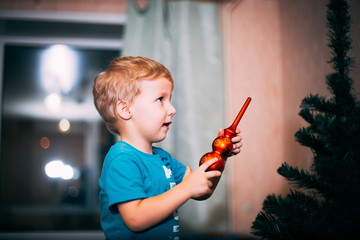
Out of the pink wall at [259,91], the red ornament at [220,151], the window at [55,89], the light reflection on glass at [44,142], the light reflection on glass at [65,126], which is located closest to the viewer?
the red ornament at [220,151]

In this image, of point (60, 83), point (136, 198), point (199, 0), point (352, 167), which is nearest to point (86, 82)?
point (60, 83)

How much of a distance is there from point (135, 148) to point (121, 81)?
0.64ft

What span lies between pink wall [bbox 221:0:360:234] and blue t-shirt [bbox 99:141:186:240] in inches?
42.0

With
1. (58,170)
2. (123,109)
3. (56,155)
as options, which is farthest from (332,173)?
(56,155)

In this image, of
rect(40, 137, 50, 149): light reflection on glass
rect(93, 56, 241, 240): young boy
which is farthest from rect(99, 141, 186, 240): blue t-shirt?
rect(40, 137, 50, 149): light reflection on glass

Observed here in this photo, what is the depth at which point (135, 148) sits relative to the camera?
911 millimetres

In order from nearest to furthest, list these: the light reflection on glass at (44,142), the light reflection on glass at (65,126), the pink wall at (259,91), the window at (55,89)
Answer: the pink wall at (259,91), the window at (55,89), the light reflection on glass at (44,142), the light reflection on glass at (65,126)

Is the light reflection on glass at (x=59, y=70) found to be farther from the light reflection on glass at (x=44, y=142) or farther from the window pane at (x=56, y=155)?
the light reflection on glass at (x=44, y=142)

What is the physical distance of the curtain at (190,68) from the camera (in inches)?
75.0

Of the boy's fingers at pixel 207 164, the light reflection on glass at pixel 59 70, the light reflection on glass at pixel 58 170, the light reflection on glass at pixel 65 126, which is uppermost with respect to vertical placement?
the light reflection on glass at pixel 59 70

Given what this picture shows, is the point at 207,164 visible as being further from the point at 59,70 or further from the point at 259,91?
the point at 59,70

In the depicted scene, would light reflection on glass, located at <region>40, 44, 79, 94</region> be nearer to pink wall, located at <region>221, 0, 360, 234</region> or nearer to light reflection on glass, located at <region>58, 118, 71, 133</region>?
pink wall, located at <region>221, 0, 360, 234</region>

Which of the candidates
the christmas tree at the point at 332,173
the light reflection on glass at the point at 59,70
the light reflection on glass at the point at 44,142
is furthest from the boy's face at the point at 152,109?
the light reflection on glass at the point at 44,142

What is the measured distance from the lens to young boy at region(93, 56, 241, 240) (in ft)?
2.52
